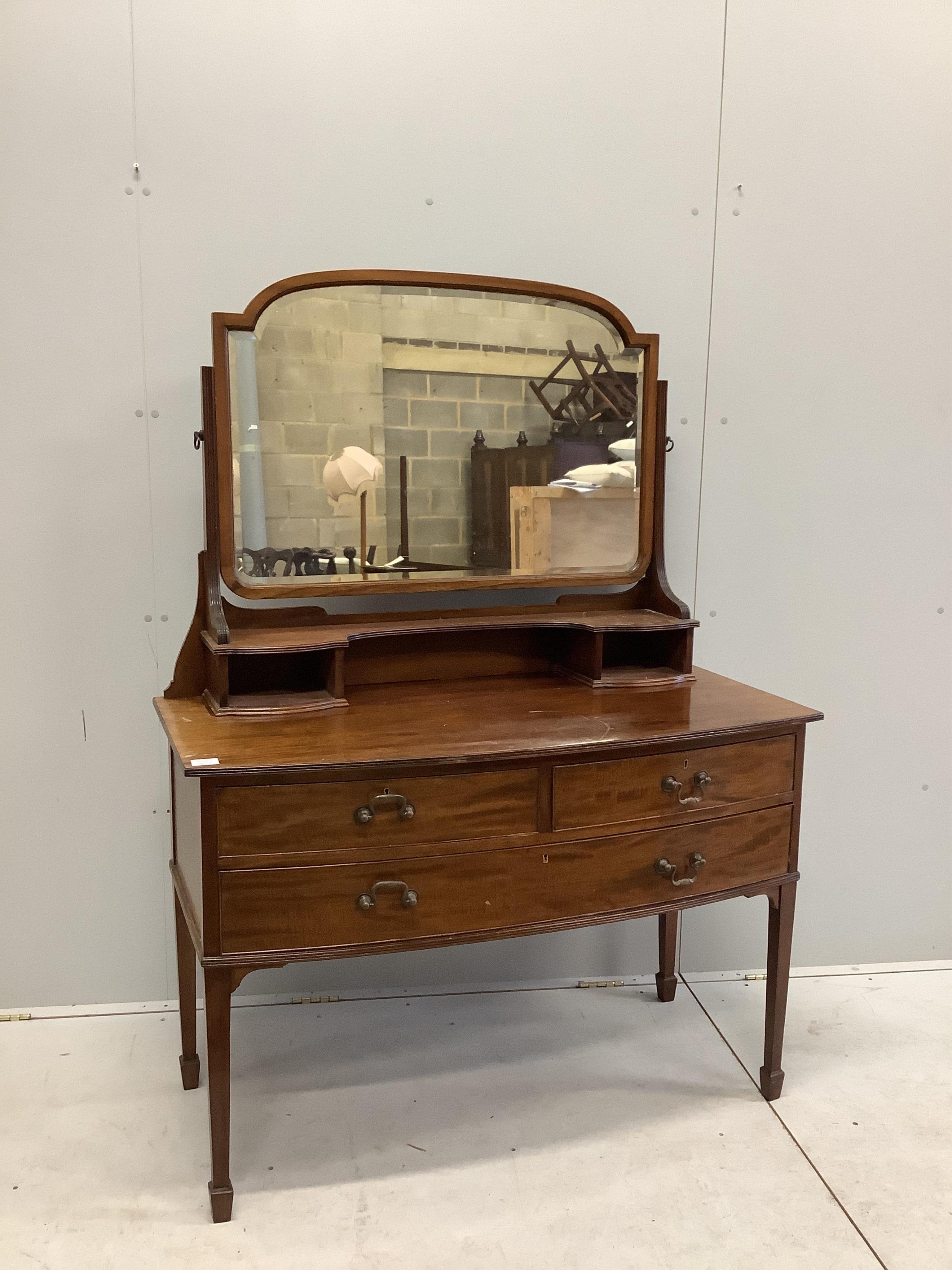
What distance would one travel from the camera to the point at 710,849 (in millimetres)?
1874

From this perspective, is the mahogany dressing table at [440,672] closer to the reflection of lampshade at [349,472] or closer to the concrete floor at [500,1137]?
the reflection of lampshade at [349,472]

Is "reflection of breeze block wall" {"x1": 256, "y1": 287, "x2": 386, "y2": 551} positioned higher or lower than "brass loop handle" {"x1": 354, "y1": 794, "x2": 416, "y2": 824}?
higher

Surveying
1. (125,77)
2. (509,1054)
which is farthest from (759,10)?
(509,1054)

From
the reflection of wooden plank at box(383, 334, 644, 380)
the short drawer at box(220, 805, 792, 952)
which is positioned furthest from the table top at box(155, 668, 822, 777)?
the reflection of wooden plank at box(383, 334, 644, 380)

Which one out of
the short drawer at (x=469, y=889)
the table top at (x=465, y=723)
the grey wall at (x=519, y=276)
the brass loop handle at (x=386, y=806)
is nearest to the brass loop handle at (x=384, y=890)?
the short drawer at (x=469, y=889)

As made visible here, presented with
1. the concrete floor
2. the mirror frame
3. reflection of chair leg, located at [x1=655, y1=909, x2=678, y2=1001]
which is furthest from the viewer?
reflection of chair leg, located at [x1=655, y1=909, x2=678, y2=1001]

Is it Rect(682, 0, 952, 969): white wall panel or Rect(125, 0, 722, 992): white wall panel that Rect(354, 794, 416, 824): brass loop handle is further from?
Rect(682, 0, 952, 969): white wall panel

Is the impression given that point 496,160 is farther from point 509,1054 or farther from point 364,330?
point 509,1054

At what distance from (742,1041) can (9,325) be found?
7.43 ft

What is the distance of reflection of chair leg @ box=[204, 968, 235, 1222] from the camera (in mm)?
1622

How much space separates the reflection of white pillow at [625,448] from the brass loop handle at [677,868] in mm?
893

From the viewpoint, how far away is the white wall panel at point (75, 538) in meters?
2.03

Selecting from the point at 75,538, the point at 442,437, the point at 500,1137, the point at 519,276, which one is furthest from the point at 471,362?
the point at 500,1137

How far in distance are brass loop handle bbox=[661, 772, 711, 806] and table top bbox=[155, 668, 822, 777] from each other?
3.2 inches
